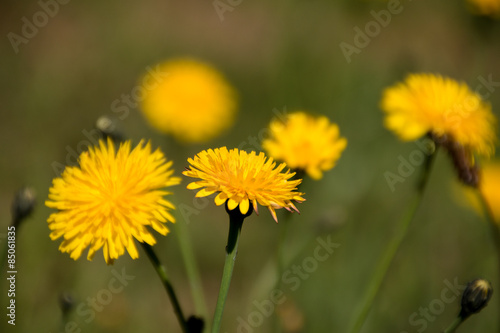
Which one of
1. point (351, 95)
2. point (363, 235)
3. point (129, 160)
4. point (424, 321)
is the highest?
point (351, 95)

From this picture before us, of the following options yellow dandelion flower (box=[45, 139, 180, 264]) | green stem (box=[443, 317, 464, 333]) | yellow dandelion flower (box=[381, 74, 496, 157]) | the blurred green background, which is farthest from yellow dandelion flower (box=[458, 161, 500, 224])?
yellow dandelion flower (box=[45, 139, 180, 264])

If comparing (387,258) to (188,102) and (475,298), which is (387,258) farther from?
(188,102)

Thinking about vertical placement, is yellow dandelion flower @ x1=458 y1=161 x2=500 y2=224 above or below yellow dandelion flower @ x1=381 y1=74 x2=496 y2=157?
below

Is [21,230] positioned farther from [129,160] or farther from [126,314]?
[129,160]

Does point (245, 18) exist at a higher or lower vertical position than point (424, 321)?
higher

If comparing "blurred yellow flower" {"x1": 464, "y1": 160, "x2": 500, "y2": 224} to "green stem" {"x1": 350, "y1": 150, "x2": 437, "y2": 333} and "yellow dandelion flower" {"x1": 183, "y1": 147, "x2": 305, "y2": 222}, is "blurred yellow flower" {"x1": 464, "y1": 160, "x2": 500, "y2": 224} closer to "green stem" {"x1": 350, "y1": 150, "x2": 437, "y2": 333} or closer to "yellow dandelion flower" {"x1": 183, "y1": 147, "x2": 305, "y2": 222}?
"green stem" {"x1": 350, "y1": 150, "x2": 437, "y2": 333}

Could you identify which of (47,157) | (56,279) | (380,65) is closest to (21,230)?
(56,279)

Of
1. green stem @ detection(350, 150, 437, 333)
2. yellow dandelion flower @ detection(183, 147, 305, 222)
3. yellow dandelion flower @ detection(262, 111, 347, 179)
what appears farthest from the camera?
yellow dandelion flower @ detection(262, 111, 347, 179)
